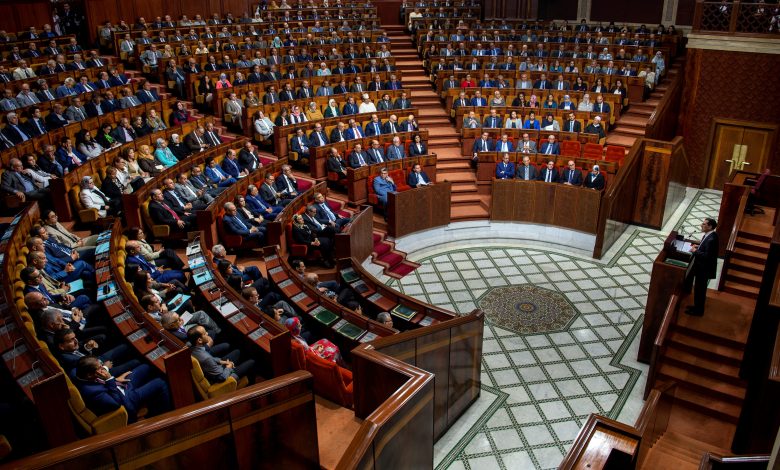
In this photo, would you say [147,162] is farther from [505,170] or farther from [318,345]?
[505,170]

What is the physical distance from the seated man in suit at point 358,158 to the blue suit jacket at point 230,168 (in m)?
1.57

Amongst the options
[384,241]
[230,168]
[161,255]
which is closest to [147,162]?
[230,168]

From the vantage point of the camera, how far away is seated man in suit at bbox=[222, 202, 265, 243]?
6.30 metres

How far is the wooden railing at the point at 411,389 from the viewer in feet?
9.93

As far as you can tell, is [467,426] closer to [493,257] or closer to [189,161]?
[493,257]

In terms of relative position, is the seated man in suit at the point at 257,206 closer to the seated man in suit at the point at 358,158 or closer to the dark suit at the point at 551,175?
the seated man in suit at the point at 358,158

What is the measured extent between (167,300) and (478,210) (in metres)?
4.78

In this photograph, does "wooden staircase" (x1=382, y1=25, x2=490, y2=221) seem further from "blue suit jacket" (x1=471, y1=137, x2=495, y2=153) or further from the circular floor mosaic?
the circular floor mosaic

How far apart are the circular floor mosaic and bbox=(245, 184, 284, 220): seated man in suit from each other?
247cm

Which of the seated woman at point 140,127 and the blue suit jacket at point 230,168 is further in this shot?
the seated woman at point 140,127

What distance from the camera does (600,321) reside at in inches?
252

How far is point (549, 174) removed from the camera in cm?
836

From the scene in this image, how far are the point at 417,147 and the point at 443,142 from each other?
973 mm

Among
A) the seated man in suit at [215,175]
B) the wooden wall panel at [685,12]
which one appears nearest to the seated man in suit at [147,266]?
the seated man in suit at [215,175]
